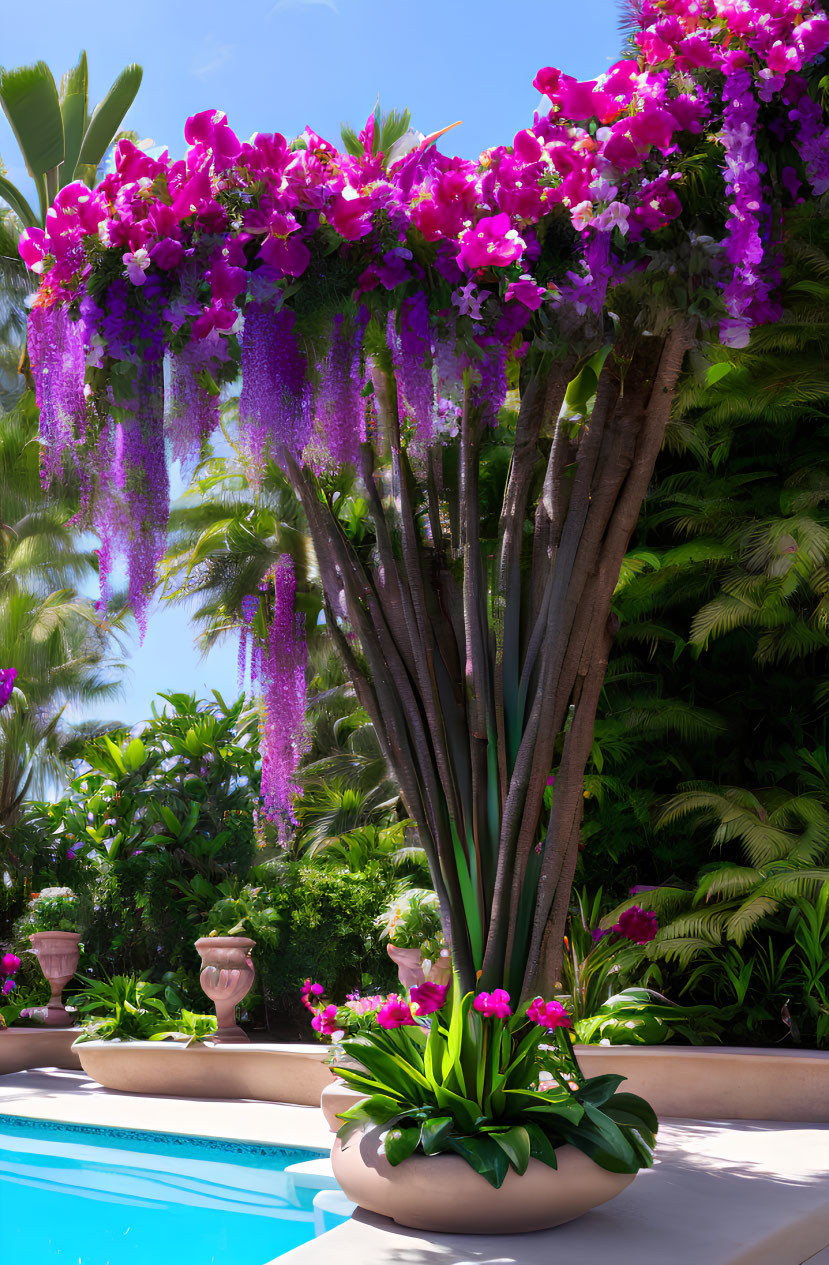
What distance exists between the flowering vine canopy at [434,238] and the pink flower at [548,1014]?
1784 mm

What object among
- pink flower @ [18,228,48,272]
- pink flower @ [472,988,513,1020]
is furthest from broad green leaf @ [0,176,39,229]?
pink flower @ [472,988,513,1020]

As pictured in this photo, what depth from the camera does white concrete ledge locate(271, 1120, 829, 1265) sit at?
2.61m

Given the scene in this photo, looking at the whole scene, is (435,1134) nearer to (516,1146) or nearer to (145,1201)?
(516,1146)

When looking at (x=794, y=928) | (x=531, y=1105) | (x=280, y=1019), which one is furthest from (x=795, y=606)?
(x=280, y=1019)

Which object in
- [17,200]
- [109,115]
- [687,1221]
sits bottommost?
[687,1221]

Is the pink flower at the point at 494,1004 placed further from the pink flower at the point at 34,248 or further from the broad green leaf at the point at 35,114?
the broad green leaf at the point at 35,114

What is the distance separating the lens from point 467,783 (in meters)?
3.51

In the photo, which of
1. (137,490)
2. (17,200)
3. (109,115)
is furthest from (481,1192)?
(109,115)

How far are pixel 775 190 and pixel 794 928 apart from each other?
4.07 metres

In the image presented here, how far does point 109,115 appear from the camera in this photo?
11750 mm

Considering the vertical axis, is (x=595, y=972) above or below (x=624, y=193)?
below

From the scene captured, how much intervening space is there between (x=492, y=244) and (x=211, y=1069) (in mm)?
5158

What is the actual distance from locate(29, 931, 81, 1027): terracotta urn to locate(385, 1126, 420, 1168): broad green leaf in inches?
236

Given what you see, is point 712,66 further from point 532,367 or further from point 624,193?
point 532,367
